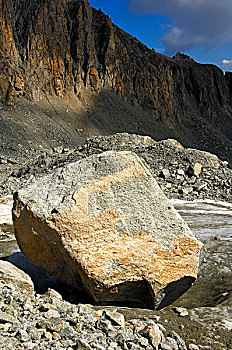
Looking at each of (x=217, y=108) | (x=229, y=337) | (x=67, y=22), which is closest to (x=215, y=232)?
(x=229, y=337)

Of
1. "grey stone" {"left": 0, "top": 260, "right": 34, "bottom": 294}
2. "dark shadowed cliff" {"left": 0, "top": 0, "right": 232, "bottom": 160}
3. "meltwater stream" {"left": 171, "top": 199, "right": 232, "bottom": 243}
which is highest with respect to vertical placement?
"dark shadowed cliff" {"left": 0, "top": 0, "right": 232, "bottom": 160}

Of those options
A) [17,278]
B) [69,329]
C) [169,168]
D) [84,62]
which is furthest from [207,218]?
[84,62]

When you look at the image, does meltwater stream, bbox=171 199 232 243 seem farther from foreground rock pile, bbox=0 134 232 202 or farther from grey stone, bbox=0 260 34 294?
grey stone, bbox=0 260 34 294

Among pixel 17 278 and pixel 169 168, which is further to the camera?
pixel 169 168

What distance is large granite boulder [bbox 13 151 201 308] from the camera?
3865 millimetres

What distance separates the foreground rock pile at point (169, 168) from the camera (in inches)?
553

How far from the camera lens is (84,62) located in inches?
1921

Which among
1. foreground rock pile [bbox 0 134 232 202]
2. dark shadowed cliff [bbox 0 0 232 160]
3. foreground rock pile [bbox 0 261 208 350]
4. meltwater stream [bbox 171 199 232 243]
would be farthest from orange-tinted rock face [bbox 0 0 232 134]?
foreground rock pile [bbox 0 261 208 350]

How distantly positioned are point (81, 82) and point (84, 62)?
157 inches

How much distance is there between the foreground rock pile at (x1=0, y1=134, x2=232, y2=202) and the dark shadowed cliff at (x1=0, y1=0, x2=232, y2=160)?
41.4 ft

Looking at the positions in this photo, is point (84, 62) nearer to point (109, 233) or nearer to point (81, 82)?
point (81, 82)

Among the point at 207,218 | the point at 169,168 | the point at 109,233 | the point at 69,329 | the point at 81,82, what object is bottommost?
the point at 207,218

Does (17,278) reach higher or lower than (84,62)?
lower

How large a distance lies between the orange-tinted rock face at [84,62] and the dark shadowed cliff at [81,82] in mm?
143
